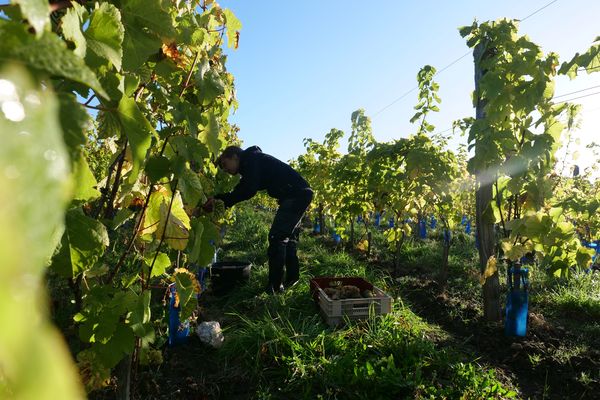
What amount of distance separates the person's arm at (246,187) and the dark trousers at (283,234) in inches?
23.2

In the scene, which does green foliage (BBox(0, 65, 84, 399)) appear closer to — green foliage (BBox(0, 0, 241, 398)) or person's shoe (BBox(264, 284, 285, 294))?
green foliage (BBox(0, 0, 241, 398))

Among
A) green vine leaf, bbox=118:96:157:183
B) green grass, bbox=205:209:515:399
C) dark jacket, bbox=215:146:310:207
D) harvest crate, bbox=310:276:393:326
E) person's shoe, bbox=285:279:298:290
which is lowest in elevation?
green grass, bbox=205:209:515:399

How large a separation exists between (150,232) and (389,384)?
5.93 ft

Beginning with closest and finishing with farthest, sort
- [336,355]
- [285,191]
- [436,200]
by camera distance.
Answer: [336,355]
[285,191]
[436,200]

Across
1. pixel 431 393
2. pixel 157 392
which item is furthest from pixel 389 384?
pixel 157 392

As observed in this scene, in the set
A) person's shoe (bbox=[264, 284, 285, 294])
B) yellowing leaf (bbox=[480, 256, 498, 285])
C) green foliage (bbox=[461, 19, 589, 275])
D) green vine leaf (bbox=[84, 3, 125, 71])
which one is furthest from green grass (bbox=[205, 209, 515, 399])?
green vine leaf (bbox=[84, 3, 125, 71])

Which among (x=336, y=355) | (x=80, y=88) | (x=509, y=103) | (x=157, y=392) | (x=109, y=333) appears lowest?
(x=157, y=392)

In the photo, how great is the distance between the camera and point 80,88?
955mm

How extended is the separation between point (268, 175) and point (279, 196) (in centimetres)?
→ 32

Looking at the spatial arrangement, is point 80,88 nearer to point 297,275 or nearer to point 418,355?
point 418,355

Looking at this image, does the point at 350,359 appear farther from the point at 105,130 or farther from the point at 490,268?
the point at 105,130

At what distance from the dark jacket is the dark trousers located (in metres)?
0.11

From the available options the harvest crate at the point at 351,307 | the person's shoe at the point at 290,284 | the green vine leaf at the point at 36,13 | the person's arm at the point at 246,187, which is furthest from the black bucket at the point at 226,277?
the green vine leaf at the point at 36,13

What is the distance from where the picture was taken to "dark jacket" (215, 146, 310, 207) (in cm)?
456
